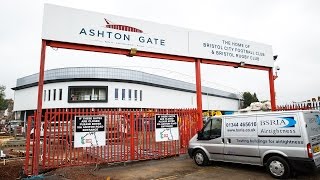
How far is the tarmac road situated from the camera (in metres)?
7.58

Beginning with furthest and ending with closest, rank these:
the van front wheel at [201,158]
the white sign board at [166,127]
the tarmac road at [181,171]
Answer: the white sign board at [166,127] → the van front wheel at [201,158] → the tarmac road at [181,171]

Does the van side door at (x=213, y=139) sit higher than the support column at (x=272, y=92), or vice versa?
the support column at (x=272, y=92)

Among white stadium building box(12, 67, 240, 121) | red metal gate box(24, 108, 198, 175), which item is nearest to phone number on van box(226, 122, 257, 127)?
red metal gate box(24, 108, 198, 175)

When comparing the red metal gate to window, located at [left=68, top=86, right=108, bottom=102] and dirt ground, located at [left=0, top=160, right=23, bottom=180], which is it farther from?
window, located at [left=68, top=86, right=108, bottom=102]

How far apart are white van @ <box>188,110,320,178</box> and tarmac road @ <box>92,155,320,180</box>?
0.39 meters

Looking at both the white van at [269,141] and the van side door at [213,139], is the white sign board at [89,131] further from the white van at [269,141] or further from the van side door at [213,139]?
the white van at [269,141]

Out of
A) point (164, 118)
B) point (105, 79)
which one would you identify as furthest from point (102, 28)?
point (105, 79)

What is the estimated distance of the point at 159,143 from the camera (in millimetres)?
10727

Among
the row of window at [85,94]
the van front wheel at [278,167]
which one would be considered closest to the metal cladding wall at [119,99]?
the row of window at [85,94]

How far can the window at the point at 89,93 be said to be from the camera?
4291 cm

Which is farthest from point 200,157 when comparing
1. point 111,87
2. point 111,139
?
point 111,87

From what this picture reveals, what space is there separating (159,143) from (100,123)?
294 cm

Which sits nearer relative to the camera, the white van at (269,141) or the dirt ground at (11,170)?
the white van at (269,141)

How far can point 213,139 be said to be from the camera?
29.1 ft
